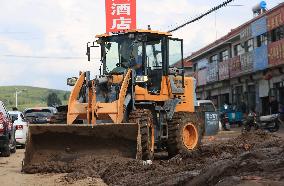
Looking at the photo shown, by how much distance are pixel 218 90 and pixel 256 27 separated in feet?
41.0

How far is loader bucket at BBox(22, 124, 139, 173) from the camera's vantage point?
11664 millimetres

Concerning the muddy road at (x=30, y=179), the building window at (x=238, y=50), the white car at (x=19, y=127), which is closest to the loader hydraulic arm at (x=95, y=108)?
the muddy road at (x=30, y=179)

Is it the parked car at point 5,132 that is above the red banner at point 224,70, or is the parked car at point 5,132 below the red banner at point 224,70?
below

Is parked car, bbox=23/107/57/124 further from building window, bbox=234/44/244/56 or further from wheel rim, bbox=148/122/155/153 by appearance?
building window, bbox=234/44/244/56

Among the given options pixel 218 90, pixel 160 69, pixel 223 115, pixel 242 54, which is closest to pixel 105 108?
pixel 160 69

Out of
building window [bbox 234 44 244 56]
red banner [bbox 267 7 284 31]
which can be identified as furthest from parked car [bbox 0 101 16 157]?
building window [bbox 234 44 244 56]

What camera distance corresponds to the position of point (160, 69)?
1410cm

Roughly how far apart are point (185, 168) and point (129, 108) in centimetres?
361

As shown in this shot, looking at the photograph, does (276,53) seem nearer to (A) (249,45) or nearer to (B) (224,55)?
(A) (249,45)

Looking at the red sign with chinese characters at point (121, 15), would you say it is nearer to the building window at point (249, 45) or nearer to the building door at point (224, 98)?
the building window at point (249, 45)

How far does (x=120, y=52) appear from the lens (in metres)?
14.0

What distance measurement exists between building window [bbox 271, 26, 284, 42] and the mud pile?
1718 cm

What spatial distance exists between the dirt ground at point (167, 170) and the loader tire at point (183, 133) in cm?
58

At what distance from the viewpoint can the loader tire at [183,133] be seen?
13.5 meters
